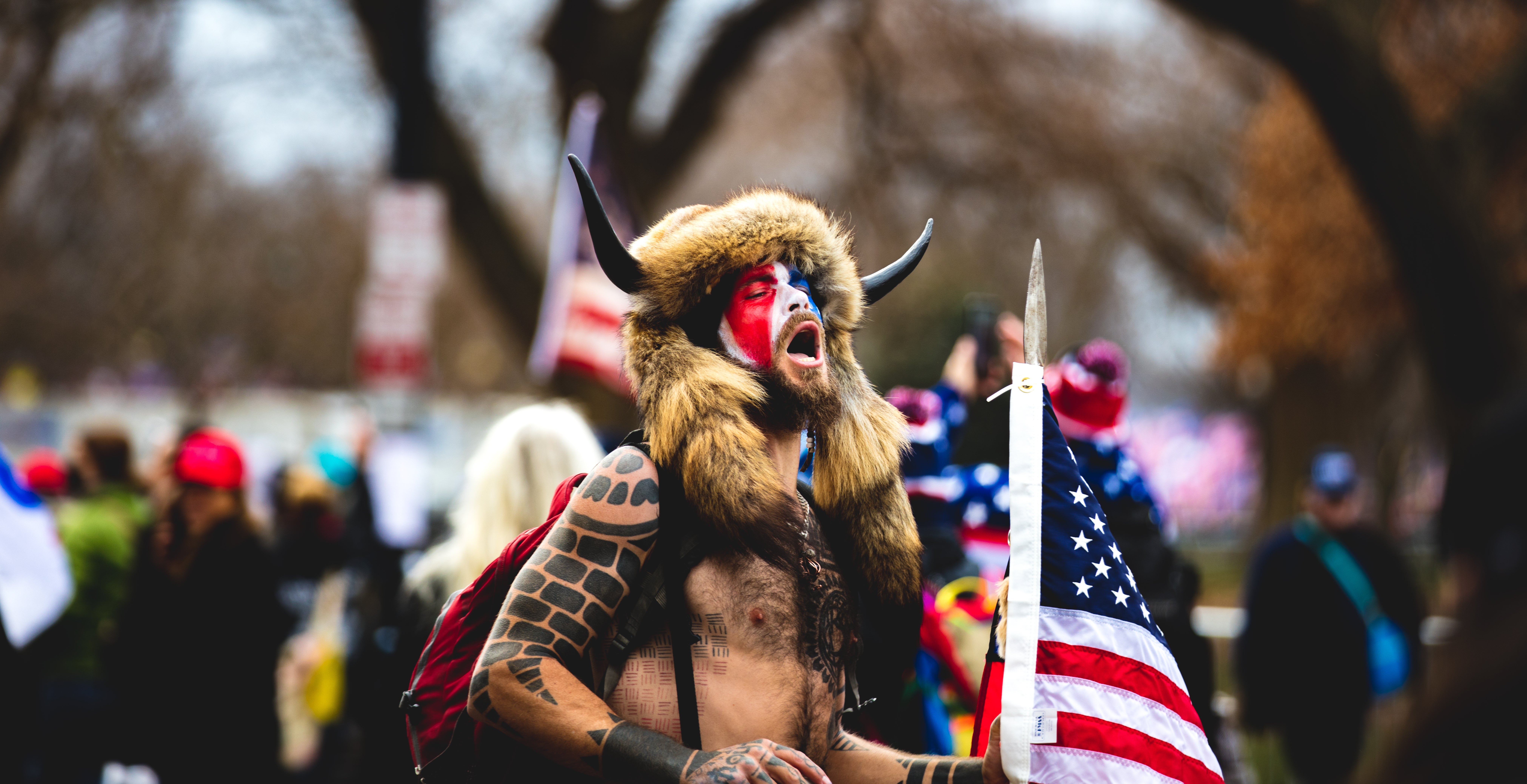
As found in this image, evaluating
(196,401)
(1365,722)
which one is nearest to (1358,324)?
(1365,722)

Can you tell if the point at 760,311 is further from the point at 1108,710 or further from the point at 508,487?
the point at 508,487

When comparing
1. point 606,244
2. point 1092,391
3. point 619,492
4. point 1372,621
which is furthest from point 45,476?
point 1372,621

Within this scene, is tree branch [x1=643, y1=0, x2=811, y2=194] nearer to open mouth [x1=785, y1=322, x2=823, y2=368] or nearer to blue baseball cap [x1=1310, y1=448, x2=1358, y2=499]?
blue baseball cap [x1=1310, y1=448, x2=1358, y2=499]

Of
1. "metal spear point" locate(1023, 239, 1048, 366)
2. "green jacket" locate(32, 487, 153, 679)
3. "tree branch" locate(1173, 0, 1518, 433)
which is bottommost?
"green jacket" locate(32, 487, 153, 679)

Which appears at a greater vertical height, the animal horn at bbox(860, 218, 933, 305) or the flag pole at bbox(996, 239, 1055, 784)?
the animal horn at bbox(860, 218, 933, 305)

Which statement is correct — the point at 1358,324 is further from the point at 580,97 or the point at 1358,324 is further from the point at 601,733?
the point at 601,733

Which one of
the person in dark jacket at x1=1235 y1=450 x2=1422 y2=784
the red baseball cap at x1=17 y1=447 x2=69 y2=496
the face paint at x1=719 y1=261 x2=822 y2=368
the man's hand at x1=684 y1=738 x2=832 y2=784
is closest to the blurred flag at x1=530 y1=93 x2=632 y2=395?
the red baseball cap at x1=17 y1=447 x2=69 y2=496

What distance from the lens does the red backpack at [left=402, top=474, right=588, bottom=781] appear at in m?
2.37

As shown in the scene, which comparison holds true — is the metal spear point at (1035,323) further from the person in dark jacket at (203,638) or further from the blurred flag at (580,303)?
the blurred flag at (580,303)

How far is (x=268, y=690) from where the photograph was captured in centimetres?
534

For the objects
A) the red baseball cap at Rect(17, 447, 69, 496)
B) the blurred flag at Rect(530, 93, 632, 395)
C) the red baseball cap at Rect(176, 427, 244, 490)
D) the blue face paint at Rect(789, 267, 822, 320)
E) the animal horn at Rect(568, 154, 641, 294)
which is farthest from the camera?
the red baseball cap at Rect(17, 447, 69, 496)

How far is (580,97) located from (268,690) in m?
6.51

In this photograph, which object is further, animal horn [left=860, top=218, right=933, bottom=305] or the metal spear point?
animal horn [left=860, top=218, right=933, bottom=305]

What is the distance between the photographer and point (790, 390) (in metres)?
2.45
